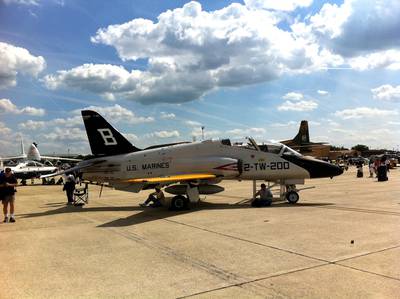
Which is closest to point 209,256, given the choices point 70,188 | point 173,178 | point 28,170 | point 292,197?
point 173,178

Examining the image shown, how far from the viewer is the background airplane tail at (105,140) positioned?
1638 cm

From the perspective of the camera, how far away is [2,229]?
10.6 metres

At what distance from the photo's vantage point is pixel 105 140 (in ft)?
53.8

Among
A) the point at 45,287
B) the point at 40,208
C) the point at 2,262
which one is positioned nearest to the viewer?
the point at 45,287

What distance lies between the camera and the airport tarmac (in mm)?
5113

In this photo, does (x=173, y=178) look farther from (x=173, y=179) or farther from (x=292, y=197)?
(x=292, y=197)

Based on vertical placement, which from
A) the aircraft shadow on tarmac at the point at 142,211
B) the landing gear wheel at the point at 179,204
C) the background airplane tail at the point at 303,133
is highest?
the background airplane tail at the point at 303,133

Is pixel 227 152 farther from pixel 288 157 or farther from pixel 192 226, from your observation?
pixel 192 226

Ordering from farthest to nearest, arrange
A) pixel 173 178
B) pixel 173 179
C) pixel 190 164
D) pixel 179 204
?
1. pixel 190 164
2. pixel 179 204
3. pixel 173 178
4. pixel 173 179

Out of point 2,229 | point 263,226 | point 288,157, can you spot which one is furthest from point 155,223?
point 288,157

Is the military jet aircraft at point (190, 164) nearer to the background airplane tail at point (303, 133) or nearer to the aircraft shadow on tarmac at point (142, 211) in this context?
the aircraft shadow on tarmac at point (142, 211)

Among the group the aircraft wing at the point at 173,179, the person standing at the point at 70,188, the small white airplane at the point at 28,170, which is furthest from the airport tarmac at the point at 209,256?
the small white airplane at the point at 28,170

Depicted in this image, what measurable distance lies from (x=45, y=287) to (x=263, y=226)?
5651 millimetres

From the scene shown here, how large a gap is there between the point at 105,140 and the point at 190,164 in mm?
3904
